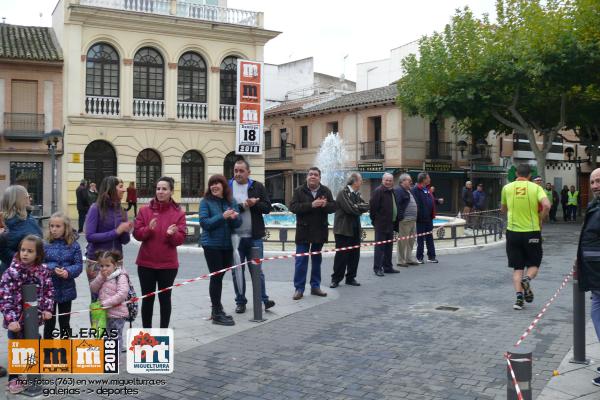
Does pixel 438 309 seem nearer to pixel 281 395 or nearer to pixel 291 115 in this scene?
pixel 281 395

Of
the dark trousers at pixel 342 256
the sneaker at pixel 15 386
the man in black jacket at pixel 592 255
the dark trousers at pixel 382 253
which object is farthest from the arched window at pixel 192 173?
the man in black jacket at pixel 592 255

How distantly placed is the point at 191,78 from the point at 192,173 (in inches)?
172

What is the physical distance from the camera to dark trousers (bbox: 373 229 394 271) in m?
11.8

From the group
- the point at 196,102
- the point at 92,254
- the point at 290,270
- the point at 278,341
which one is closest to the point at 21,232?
the point at 92,254

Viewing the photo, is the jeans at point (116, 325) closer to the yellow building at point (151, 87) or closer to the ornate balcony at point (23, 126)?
the yellow building at point (151, 87)

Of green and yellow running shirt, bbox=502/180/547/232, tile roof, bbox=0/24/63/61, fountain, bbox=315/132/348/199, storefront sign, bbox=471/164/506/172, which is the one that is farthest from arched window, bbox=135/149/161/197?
green and yellow running shirt, bbox=502/180/547/232

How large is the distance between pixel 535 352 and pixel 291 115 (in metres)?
36.2

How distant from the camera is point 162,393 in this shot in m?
5.40

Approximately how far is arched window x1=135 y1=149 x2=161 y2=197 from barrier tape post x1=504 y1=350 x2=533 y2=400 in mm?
26253

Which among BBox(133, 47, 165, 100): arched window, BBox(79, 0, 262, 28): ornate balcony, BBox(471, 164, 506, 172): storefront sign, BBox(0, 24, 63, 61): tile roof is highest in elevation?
BBox(79, 0, 262, 28): ornate balcony

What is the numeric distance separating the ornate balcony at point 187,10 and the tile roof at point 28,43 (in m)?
2.63

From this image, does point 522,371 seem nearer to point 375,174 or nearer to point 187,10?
point 187,10

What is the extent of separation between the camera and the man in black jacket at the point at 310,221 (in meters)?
9.58

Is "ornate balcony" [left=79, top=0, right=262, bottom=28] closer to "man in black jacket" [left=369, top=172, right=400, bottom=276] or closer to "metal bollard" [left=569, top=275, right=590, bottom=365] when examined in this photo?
"man in black jacket" [left=369, top=172, right=400, bottom=276]
